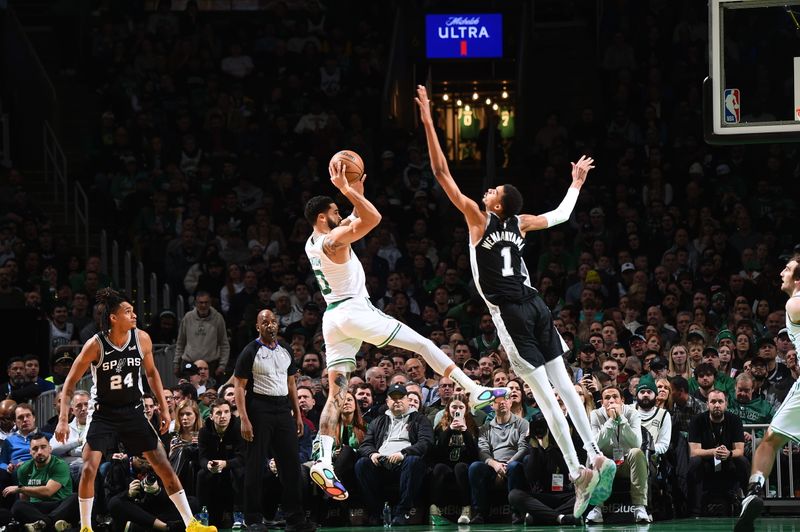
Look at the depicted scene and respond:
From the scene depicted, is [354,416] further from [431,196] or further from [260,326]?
[431,196]

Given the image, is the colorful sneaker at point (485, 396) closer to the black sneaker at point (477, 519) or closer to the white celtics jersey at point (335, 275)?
the white celtics jersey at point (335, 275)

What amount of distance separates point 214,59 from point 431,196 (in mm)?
5645

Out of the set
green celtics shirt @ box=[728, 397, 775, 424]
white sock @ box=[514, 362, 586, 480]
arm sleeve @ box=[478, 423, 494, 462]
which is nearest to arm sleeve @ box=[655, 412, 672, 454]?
green celtics shirt @ box=[728, 397, 775, 424]

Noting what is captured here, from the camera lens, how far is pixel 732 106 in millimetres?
13141

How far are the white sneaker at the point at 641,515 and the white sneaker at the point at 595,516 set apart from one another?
14.0 inches

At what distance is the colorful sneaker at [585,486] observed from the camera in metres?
12.3

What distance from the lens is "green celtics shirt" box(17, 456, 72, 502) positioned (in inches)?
642

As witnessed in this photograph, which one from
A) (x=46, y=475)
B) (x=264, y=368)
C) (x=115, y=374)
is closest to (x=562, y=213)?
(x=264, y=368)

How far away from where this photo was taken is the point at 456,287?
2033cm

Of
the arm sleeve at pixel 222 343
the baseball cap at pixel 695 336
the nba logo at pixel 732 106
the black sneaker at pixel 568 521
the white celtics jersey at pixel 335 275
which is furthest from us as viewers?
the arm sleeve at pixel 222 343

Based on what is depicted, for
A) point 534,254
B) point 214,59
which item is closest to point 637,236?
point 534,254

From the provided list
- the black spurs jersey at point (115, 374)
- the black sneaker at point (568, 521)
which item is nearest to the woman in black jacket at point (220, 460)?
the black spurs jersey at point (115, 374)

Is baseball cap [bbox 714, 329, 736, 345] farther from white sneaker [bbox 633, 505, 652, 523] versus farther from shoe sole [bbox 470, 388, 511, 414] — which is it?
shoe sole [bbox 470, 388, 511, 414]

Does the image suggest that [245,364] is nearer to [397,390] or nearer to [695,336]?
[397,390]
